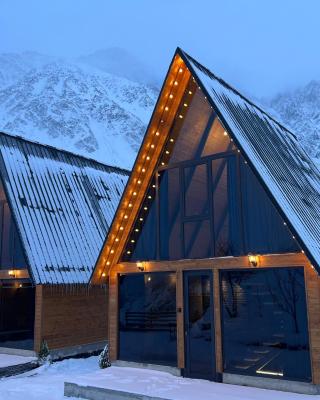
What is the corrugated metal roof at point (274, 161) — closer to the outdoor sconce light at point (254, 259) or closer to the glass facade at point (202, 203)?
the glass facade at point (202, 203)

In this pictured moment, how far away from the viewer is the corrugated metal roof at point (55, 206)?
1500 centimetres

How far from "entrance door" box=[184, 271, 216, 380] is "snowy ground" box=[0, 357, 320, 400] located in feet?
1.19

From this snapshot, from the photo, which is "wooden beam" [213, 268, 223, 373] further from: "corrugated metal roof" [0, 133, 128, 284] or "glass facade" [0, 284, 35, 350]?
"glass facade" [0, 284, 35, 350]

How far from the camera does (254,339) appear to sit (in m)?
10.2

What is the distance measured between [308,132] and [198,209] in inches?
5701

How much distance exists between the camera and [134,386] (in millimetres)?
10102

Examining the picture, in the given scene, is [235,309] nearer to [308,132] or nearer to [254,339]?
[254,339]

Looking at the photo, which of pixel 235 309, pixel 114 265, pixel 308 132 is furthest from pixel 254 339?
pixel 308 132

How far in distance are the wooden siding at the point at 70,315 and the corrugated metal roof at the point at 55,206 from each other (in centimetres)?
78

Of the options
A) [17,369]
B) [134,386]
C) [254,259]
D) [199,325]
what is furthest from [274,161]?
[17,369]

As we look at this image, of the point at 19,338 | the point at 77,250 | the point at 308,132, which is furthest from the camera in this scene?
the point at 308,132

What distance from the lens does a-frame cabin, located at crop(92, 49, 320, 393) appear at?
970cm

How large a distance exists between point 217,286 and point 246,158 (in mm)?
3158

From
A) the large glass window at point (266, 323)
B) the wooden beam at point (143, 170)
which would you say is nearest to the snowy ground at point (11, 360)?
the wooden beam at point (143, 170)
